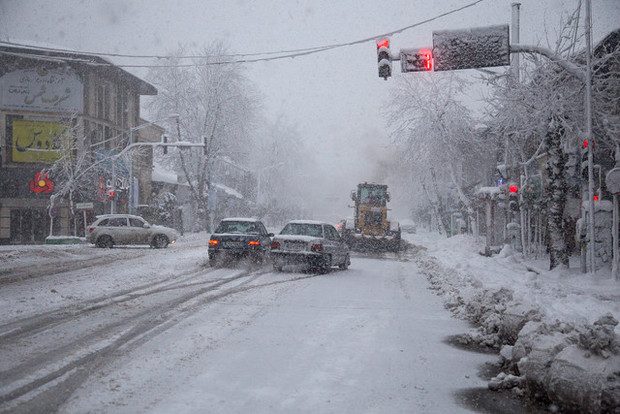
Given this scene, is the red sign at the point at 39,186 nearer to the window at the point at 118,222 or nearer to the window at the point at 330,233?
the window at the point at 118,222

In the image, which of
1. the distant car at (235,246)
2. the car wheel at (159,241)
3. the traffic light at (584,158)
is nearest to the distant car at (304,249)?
the distant car at (235,246)

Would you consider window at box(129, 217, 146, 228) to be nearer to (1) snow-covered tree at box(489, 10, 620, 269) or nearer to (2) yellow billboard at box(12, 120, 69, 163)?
(2) yellow billboard at box(12, 120, 69, 163)

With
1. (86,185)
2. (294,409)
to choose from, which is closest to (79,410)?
(294,409)

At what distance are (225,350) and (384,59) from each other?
9.85 metres

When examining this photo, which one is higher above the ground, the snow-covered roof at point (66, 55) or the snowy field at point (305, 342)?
the snow-covered roof at point (66, 55)

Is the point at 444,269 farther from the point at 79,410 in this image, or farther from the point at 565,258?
the point at 79,410

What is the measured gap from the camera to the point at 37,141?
35562 mm

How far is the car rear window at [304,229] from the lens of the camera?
17312mm

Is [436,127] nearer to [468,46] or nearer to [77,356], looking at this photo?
[468,46]

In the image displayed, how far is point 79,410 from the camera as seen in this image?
14.9ft

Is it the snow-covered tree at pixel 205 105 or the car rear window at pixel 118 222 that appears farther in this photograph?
the snow-covered tree at pixel 205 105

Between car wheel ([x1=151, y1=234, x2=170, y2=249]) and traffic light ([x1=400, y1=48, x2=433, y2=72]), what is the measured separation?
681 inches

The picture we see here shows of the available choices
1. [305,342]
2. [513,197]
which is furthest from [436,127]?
[305,342]

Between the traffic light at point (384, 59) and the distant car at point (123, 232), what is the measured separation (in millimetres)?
16749
